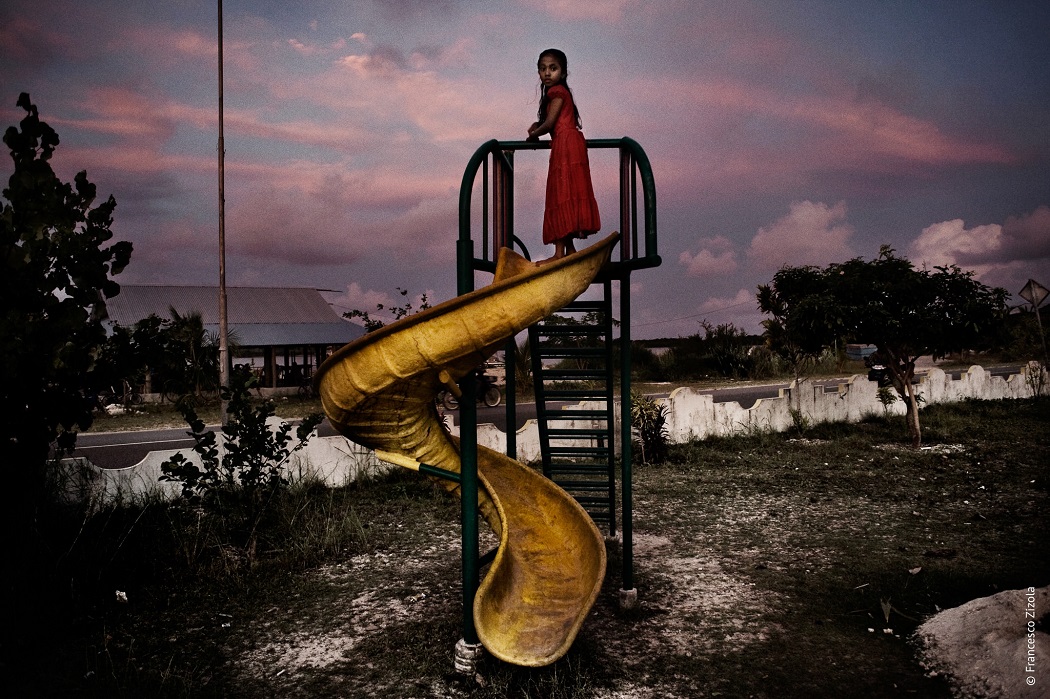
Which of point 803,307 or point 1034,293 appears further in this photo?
point 1034,293

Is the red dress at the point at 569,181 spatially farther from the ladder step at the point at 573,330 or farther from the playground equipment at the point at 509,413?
the ladder step at the point at 573,330

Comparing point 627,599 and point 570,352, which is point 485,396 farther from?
point 627,599

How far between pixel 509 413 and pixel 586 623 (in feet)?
5.53

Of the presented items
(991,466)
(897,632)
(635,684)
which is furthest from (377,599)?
(991,466)

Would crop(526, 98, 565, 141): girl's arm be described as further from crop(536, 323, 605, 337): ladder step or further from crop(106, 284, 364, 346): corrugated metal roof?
crop(106, 284, 364, 346): corrugated metal roof

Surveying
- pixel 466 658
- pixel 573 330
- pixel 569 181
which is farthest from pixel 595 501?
pixel 569 181

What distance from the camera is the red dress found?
4445 millimetres

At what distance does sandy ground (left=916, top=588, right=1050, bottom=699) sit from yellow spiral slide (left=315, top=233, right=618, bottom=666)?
84.3 inches

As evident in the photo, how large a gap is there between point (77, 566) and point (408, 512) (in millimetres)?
3356

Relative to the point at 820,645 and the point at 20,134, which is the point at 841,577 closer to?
the point at 820,645

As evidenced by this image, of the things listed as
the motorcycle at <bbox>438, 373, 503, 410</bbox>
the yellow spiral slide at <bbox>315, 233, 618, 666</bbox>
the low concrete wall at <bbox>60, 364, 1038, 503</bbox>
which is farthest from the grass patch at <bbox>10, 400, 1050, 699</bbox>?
the motorcycle at <bbox>438, 373, 503, 410</bbox>

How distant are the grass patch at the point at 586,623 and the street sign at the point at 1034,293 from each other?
261 inches

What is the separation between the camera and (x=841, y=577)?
554 centimetres

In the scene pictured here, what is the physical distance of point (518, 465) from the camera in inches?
193
